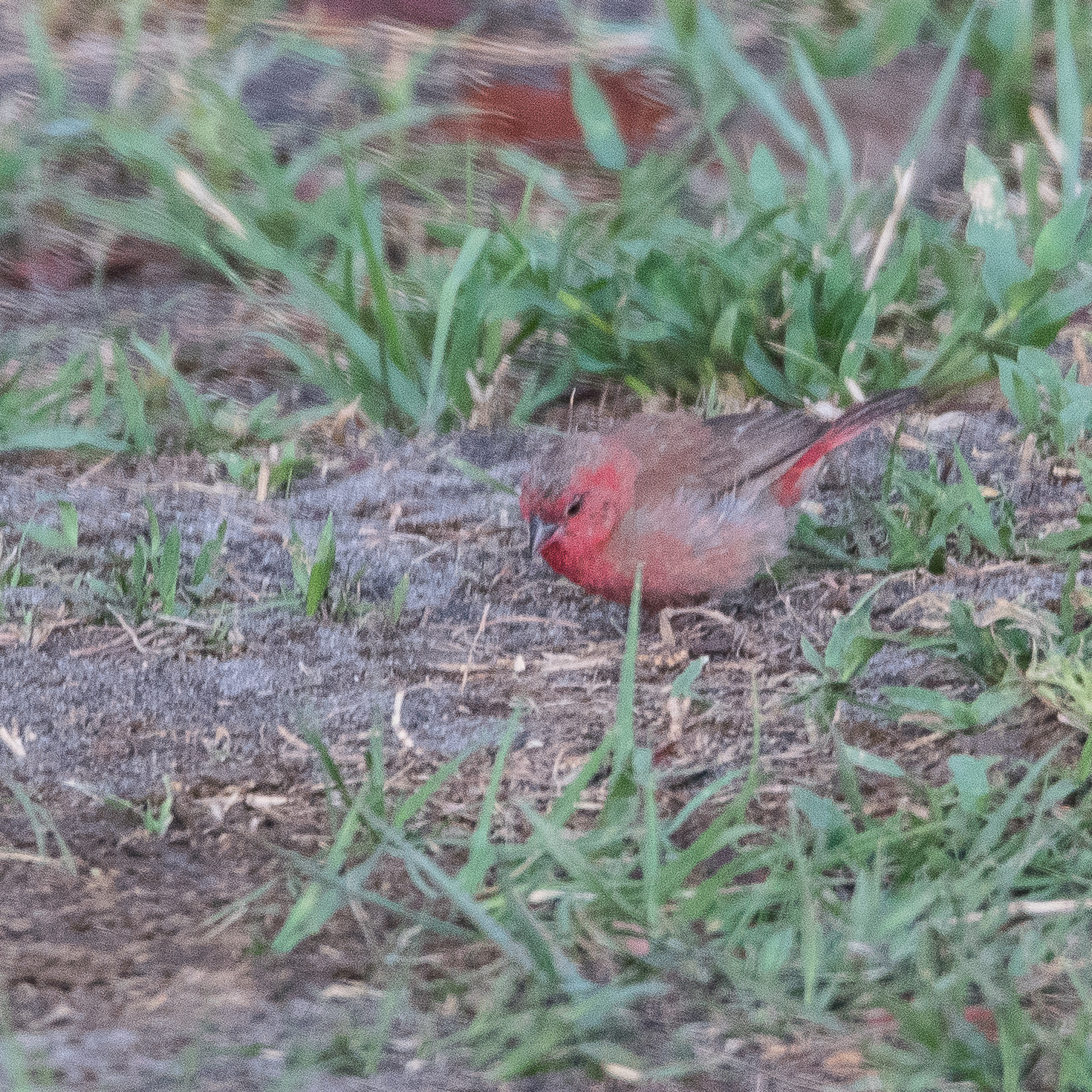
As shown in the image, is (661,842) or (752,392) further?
(752,392)

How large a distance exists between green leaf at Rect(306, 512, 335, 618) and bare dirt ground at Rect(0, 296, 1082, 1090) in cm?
6

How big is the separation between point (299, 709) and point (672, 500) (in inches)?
40.4

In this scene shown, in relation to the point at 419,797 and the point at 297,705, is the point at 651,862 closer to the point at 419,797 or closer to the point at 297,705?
the point at 419,797

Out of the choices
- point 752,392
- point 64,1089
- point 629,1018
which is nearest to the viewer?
point 64,1089

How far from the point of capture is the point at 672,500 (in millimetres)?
3619

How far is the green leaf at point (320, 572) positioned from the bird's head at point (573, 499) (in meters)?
0.43

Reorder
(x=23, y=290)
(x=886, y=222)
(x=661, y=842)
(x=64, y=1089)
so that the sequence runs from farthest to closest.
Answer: (x=23, y=290) → (x=886, y=222) → (x=661, y=842) → (x=64, y=1089)

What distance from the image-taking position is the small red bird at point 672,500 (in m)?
3.48

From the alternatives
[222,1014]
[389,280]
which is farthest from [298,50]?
[222,1014]

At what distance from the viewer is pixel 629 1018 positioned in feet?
6.79

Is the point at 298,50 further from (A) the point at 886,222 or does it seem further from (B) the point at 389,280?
(A) the point at 886,222

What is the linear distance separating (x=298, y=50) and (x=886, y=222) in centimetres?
246

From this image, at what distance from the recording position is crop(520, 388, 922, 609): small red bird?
348cm

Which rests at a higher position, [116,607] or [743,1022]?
[743,1022]
